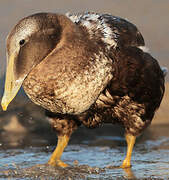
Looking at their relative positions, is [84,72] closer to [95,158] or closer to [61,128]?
[61,128]

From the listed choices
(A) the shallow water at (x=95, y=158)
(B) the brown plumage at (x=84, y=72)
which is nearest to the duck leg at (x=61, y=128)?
(B) the brown plumage at (x=84, y=72)

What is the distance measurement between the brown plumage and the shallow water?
0.77ft

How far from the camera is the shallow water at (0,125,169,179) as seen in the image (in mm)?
5797

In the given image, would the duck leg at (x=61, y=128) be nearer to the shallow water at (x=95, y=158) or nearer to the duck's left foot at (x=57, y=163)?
the duck's left foot at (x=57, y=163)

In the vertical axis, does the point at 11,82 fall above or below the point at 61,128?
above

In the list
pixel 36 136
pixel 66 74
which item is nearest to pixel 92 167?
pixel 66 74

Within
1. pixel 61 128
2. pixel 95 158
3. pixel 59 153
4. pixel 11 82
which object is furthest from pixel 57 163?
pixel 11 82

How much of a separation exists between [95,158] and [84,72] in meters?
1.65

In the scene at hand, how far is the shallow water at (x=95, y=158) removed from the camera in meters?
5.80

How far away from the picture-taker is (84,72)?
5426 millimetres

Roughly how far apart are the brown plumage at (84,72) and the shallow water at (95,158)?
0.24 meters

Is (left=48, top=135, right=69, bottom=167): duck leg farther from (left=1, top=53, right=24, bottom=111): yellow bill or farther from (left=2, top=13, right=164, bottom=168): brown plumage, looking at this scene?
(left=1, top=53, right=24, bottom=111): yellow bill

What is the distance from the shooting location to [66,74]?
5.32 m

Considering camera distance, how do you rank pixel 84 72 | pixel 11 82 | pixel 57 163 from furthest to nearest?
pixel 57 163 → pixel 84 72 → pixel 11 82
